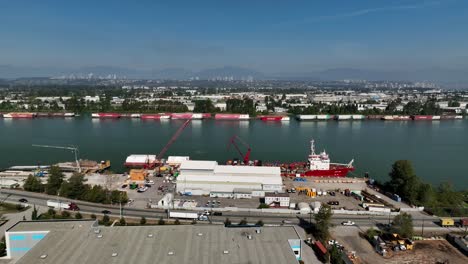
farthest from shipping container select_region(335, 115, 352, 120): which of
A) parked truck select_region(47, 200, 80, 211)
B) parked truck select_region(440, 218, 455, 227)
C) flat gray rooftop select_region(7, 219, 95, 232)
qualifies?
flat gray rooftop select_region(7, 219, 95, 232)

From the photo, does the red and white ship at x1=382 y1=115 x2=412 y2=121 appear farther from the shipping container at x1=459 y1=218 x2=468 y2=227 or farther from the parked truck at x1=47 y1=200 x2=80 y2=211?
the parked truck at x1=47 y1=200 x2=80 y2=211

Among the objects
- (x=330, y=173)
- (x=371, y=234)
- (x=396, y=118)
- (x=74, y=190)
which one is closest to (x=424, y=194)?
(x=371, y=234)

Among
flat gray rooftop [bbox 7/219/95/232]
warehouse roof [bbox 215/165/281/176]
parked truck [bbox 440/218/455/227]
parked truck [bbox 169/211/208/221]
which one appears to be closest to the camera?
flat gray rooftop [bbox 7/219/95/232]

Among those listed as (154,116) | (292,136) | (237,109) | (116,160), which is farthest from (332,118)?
(116,160)

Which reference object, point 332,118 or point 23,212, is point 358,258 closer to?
point 23,212

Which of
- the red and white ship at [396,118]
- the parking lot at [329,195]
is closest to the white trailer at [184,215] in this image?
the parking lot at [329,195]

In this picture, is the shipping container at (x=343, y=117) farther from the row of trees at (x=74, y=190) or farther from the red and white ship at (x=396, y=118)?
the row of trees at (x=74, y=190)
